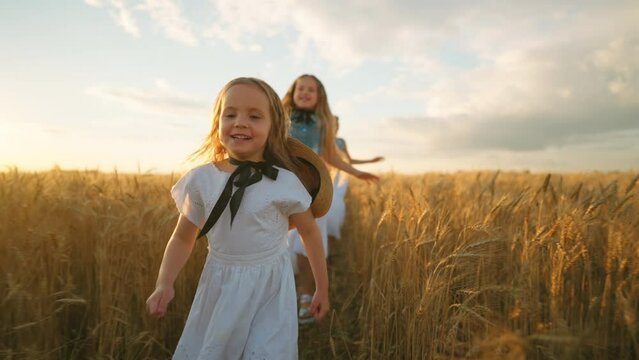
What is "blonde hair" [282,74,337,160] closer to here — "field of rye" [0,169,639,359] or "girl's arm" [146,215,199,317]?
"field of rye" [0,169,639,359]

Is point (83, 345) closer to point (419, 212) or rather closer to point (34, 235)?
point (34, 235)

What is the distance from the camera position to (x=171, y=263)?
151 cm

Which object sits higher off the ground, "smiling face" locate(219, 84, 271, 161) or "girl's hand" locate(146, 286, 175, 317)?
"smiling face" locate(219, 84, 271, 161)

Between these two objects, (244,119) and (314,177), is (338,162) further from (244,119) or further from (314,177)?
(244,119)

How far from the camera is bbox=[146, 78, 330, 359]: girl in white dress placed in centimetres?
141

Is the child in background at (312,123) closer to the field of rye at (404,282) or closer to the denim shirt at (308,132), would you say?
the denim shirt at (308,132)

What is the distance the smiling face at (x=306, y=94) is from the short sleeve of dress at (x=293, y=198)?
1.85 meters

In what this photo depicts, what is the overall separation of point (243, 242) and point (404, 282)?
85 centimetres

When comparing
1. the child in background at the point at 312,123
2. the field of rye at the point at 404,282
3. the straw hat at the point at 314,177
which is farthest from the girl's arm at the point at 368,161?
the straw hat at the point at 314,177

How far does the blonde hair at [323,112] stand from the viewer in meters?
3.31

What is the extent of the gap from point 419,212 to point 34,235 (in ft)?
6.31

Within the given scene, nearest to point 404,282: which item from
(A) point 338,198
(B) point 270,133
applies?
(B) point 270,133

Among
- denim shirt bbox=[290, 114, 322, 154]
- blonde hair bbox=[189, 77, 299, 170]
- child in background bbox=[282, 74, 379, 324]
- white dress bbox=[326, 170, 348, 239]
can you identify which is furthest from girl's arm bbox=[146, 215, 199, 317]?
white dress bbox=[326, 170, 348, 239]

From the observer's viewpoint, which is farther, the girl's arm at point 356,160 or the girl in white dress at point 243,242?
the girl's arm at point 356,160
